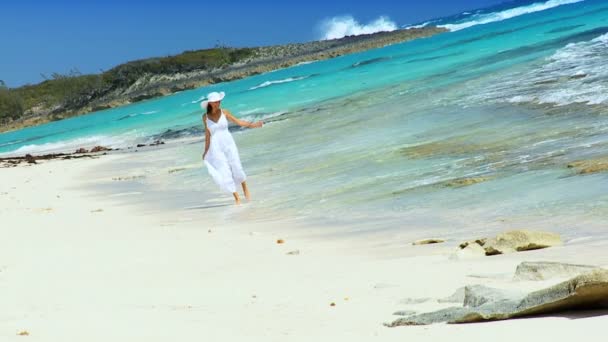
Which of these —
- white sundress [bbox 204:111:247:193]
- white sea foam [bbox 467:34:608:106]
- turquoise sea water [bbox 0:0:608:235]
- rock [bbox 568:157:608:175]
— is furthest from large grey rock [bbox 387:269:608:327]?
white sea foam [bbox 467:34:608:106]

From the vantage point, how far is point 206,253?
7727mm

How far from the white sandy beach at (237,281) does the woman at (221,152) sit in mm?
1558

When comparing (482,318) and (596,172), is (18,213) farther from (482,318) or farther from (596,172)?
(482,318)

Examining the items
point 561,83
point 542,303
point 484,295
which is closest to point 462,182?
point 484,295

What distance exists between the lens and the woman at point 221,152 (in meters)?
11.9

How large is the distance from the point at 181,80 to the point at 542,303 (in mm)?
92181

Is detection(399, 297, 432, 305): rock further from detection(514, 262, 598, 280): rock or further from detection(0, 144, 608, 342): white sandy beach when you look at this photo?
detection(514, 262, 598, 280): rock

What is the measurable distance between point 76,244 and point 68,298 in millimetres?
2954

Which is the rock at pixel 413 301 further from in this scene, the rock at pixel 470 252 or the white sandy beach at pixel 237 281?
the rock at pixel 470 252

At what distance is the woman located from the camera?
39.0ft

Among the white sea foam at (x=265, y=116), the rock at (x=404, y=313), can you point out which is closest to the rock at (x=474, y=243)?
the rock at (x=404, y=313)

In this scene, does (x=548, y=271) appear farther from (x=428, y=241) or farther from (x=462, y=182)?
(x=462, y=182)

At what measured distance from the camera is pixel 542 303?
3.99 m

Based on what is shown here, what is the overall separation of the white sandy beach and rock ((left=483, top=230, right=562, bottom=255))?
12 centimetres
